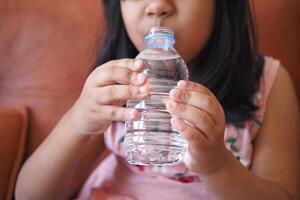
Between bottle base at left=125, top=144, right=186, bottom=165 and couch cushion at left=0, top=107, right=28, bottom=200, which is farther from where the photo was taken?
couch cushion at left=0, top=107, right=28, bottom=200

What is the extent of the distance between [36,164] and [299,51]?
2.02 ft

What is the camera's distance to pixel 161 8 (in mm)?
822

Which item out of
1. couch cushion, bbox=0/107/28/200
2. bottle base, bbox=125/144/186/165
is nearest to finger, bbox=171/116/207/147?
bottle base, bbox=125/144/186/165

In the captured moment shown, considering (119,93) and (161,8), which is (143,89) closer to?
(119,93)

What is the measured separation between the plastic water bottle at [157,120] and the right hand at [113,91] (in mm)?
60

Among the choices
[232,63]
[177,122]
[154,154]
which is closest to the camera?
[177,122]

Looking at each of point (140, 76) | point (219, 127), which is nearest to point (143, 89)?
point (140, 76)

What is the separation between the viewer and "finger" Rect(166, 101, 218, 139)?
2.18ft

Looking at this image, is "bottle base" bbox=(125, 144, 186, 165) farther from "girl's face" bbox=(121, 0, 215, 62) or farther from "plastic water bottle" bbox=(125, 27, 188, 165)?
"girl's face" bbox=(121, 0, 215, 62)

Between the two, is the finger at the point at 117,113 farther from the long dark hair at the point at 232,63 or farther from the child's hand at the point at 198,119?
the long dark hair at the point at 232,63

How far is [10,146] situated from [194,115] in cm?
46

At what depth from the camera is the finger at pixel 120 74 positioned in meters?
0.69

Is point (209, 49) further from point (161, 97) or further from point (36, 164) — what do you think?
point (36, 164)

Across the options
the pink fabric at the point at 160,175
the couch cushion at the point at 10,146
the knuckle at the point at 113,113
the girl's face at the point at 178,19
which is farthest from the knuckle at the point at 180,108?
the couch cushion at the point at 10,146
